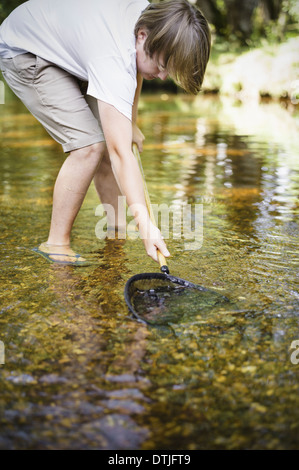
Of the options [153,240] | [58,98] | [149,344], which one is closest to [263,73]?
[58,98]

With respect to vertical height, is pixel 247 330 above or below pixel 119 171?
below

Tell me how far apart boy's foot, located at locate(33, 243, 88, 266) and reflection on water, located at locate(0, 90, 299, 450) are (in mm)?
76

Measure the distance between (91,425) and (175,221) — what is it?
2451 mm

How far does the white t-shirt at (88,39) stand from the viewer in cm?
243

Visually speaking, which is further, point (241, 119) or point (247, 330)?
point (241, 119)

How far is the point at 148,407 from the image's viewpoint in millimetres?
1649

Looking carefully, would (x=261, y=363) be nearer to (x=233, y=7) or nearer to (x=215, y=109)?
(x=215, y=109)

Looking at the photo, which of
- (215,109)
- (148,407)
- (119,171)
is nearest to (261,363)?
(148,407)

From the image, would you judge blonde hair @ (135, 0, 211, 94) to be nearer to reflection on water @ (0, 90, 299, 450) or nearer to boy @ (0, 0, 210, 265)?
boy @ (0, 0, 210, 265)

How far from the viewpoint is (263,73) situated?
635 inches

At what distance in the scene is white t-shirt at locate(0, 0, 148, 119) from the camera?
7.98 ft
